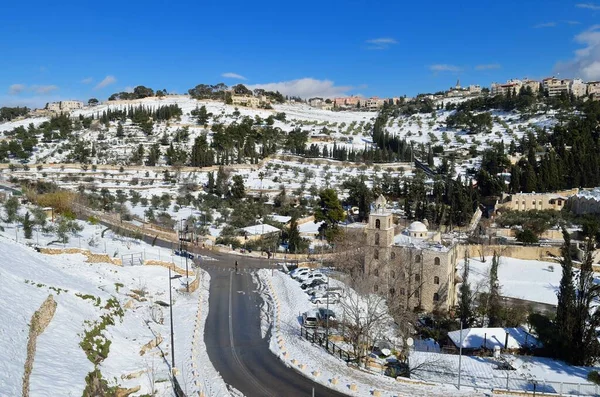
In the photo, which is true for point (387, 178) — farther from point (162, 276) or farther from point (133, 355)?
point (133, 355)

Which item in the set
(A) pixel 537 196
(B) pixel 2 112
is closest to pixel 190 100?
(B) pixel 2 112

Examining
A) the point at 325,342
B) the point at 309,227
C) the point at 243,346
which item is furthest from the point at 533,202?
the point at 243,346

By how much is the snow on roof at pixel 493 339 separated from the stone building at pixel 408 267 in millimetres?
8266

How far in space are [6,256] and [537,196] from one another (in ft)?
174

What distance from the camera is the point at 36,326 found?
55.2ft

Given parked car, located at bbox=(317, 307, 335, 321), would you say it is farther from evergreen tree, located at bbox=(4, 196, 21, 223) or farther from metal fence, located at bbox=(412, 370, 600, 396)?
evergreen tree, located at bbox=(4, 196, 21, 223)

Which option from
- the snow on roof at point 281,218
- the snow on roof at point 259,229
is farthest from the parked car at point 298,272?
the snow on roof at point 281,218

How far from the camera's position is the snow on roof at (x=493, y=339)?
21359 mm

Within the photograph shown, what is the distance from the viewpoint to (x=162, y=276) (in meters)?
30.4

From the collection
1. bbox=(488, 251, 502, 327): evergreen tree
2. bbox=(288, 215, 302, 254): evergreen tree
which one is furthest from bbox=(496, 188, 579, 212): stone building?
bbox=(488, 251, 502, 327): evergreen tree

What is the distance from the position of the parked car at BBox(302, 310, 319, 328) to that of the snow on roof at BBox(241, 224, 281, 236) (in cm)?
2016

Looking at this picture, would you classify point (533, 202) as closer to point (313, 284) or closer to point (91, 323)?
point (313, 284)

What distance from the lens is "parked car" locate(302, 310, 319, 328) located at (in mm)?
24119

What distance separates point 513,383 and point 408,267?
1390 cm
